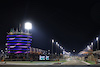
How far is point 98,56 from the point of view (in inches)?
2579

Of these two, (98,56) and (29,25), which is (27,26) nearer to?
(29,25)

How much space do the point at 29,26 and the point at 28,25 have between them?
47 centimetres

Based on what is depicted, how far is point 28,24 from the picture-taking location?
133 ft

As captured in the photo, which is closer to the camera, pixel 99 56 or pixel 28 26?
pixel 28 26

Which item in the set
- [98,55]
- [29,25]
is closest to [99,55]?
[98,55]

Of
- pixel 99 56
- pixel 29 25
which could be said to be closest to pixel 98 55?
pixel 99 56

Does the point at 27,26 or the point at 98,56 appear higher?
the point at 27,26

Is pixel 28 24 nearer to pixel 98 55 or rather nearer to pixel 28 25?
pixel 28 25

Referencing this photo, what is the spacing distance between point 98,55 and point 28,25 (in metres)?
37.2

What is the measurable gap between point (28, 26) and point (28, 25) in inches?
10.3

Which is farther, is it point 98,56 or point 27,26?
point 98,56

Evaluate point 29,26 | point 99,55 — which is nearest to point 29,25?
point 29,26

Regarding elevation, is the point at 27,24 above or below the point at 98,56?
above

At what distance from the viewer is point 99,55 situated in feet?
208
